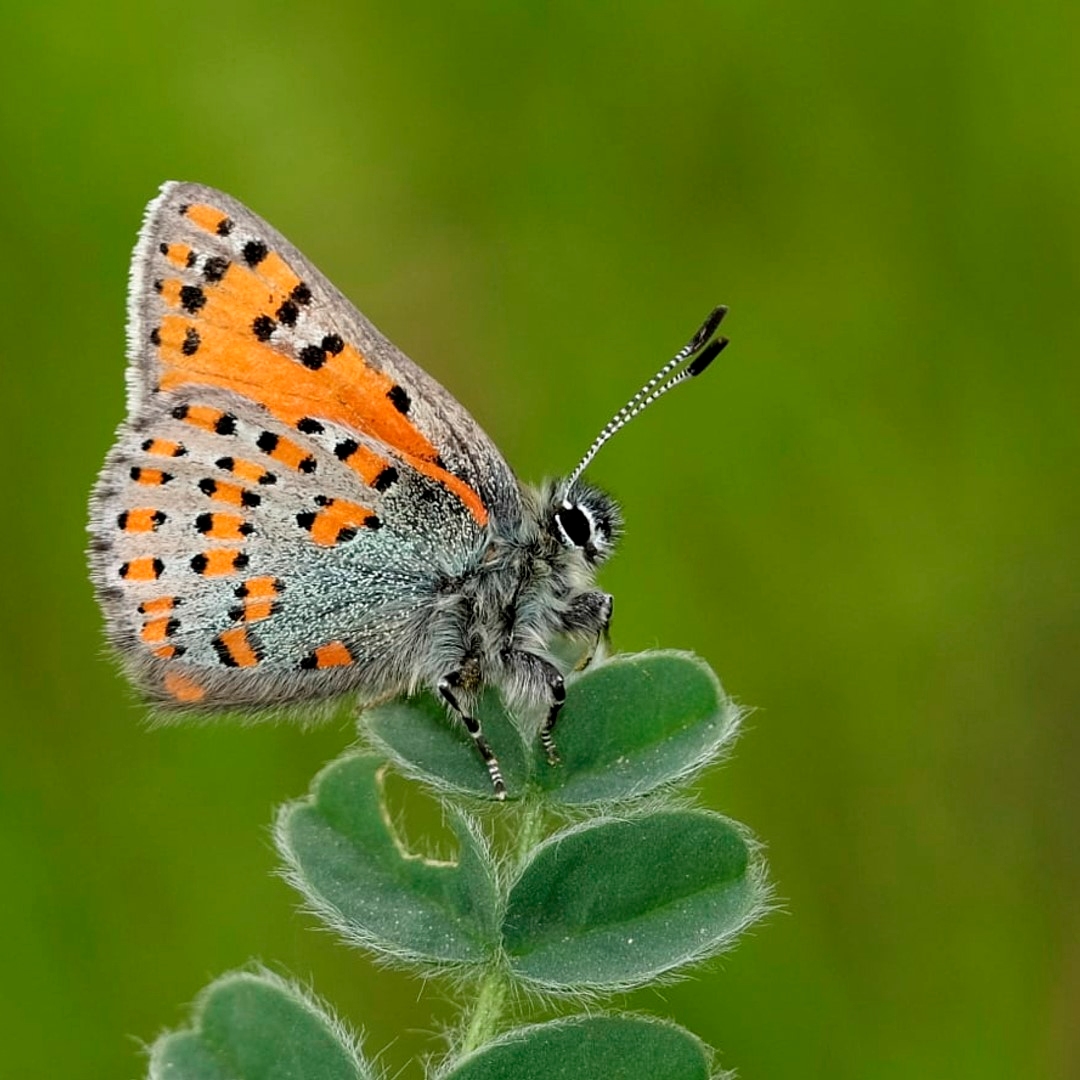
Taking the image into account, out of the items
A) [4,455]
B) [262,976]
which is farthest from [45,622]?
[262,976]

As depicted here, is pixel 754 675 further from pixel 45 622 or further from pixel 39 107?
pixel 39 107

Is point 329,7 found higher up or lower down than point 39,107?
higher up

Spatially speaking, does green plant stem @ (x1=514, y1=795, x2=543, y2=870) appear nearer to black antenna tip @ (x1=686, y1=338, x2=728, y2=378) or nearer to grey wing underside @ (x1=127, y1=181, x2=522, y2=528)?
grey wing underside @ (x1=127, y1=181, x2=522, y2=528)

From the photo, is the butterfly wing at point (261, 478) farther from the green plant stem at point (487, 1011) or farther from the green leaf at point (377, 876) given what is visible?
the green plant stem at point (487, 1011)

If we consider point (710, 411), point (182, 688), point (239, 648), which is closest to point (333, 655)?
point (239, 648)

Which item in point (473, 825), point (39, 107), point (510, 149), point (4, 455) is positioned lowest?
point (4, 455)

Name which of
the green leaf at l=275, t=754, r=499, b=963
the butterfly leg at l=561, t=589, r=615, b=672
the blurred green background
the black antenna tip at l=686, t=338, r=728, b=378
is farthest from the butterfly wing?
the blurred green background

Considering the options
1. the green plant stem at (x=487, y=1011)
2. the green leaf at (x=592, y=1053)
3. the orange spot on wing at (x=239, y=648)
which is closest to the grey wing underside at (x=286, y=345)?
the orange spot on wing at (x=239, y=648)
